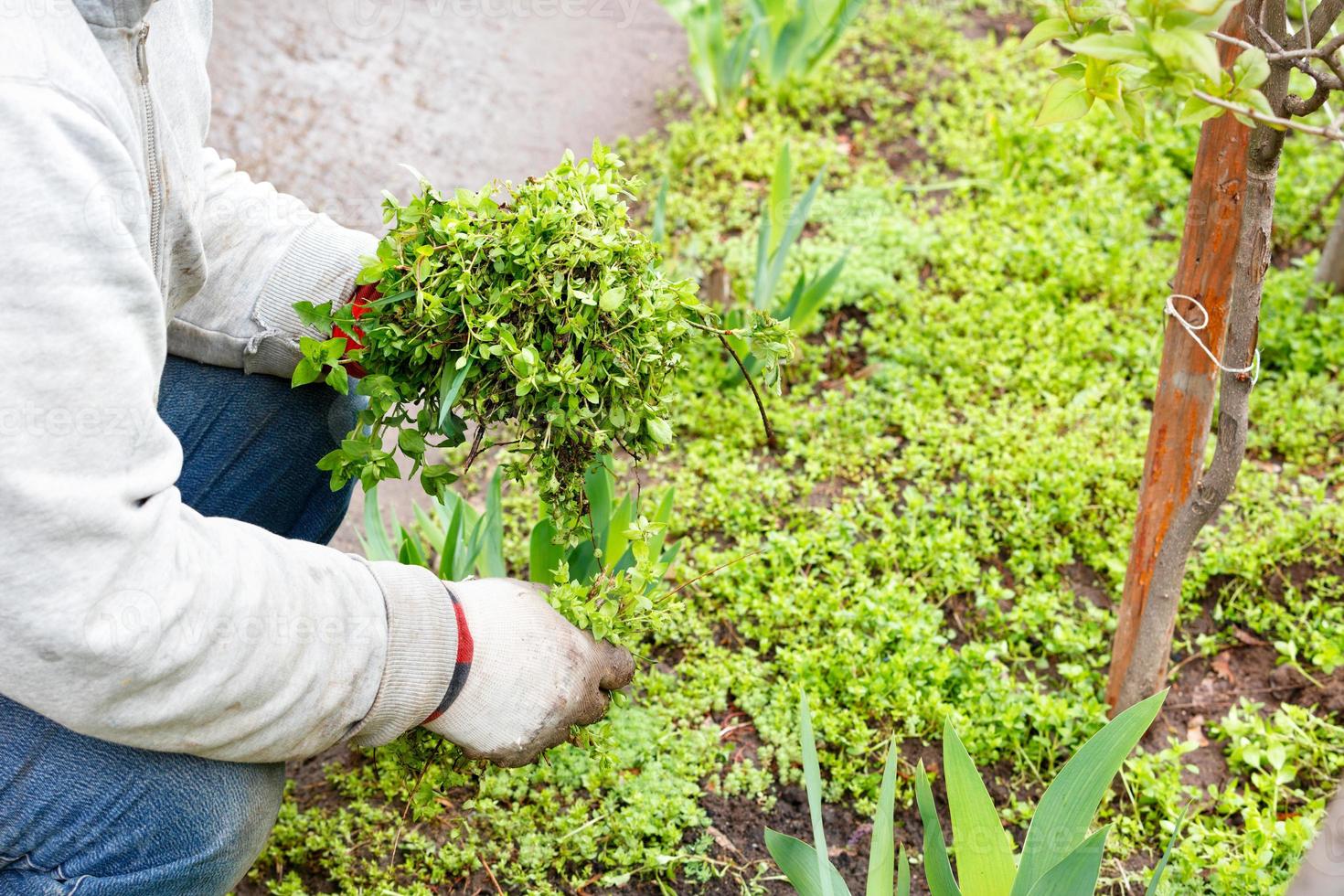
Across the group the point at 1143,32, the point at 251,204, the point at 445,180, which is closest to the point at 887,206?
the point at 445,180

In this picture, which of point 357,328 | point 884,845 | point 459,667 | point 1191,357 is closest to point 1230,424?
Result: point 1191,357

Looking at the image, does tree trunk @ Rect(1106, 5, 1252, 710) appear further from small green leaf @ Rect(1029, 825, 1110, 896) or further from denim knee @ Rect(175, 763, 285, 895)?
denim knee @ Rect(175, 763, 285, 895)

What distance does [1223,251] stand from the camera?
1.65 meters

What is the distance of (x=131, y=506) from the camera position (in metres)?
1.14

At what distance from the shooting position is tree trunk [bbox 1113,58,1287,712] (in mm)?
1407

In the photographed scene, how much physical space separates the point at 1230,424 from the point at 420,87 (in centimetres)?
318

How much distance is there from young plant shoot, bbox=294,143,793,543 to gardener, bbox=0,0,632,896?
0.68 feet

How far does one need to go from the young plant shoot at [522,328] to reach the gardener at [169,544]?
206mm

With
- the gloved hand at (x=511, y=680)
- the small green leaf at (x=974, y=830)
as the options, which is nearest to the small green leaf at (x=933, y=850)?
the small green leaf at (x=974, y=830)

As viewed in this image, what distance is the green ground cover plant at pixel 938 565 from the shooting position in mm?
1887

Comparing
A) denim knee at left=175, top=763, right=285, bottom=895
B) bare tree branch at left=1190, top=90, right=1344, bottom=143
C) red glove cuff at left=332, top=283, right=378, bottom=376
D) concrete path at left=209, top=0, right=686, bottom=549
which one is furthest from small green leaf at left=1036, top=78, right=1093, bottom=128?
concrete path at left=209, top=0, right=686, bottom=549

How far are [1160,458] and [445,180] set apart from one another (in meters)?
2.50

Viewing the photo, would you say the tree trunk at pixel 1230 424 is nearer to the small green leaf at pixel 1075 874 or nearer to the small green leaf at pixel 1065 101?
the small green leaf at pixel 1065 101

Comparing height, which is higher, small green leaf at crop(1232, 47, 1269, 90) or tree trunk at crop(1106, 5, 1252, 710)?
small green leaf at crop(1232, 47, 1269, 90)
